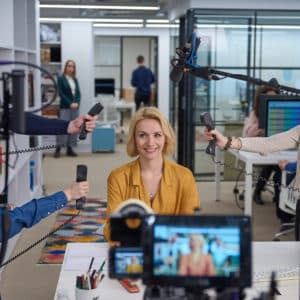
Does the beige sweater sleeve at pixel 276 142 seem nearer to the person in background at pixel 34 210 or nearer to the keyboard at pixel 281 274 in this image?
the keyboard at pixel 281 274

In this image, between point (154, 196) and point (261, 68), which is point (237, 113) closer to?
point (261, 68)

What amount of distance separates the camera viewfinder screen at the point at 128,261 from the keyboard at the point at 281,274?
1073mm

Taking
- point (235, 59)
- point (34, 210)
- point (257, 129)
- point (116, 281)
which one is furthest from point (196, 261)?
point (235, 59)

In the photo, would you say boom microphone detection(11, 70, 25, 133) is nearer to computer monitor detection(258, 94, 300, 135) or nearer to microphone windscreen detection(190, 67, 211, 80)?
microphone windscreen detection(190, 67, 211, 80)

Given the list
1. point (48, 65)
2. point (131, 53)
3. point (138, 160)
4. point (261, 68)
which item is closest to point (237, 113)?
point (261, 68)

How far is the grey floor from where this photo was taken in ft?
14.0

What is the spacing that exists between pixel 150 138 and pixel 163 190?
10.9 inches

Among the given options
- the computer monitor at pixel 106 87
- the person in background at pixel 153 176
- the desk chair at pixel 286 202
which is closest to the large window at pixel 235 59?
the desk chair at pixel 286 202

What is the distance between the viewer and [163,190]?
303 centimetres

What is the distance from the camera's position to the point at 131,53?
58.9ft

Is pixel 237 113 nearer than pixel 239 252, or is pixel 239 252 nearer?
pixel 239 252

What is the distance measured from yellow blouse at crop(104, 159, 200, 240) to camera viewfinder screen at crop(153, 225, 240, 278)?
5.22 ft

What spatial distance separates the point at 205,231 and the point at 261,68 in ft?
22.0

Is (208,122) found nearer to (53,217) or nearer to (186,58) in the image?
(186,58)
